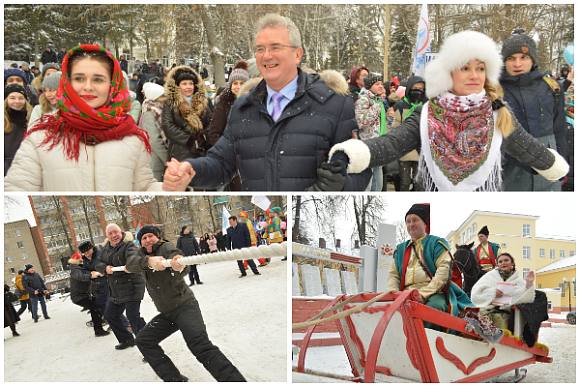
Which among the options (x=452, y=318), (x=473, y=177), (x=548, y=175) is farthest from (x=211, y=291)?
(x=548, y=175)

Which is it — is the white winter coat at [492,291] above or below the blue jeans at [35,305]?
below

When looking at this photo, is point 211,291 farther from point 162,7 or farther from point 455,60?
point 162,7

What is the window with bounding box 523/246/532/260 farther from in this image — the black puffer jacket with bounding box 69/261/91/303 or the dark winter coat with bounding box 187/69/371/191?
the black puffer jacket with bounding box 69/261/91/303

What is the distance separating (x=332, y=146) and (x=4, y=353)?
265 cm

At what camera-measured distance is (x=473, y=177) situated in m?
3.09

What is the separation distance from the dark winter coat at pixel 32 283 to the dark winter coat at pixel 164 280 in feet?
1.87

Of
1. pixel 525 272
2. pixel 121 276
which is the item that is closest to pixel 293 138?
pixel 121 276

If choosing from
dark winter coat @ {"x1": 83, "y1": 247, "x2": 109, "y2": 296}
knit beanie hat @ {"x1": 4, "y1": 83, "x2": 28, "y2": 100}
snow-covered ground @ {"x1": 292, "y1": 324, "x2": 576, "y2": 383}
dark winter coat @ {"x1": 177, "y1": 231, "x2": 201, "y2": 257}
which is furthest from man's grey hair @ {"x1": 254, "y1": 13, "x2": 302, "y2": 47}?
knit beanie hat @ {"x1": 4, "y1": 83, "x2": 28, "y2": 100}

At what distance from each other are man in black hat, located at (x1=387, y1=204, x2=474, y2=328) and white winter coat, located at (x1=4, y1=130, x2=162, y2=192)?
1771mm

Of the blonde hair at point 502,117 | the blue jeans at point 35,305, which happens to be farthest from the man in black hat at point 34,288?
the blonde hair at point 502,117

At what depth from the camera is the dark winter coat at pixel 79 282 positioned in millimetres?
3234

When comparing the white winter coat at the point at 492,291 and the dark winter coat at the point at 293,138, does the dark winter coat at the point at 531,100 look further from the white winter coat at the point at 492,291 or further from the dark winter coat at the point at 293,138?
the dark winter coat at the point at 293,138

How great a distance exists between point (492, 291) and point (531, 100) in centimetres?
172

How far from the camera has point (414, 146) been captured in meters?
2.96
